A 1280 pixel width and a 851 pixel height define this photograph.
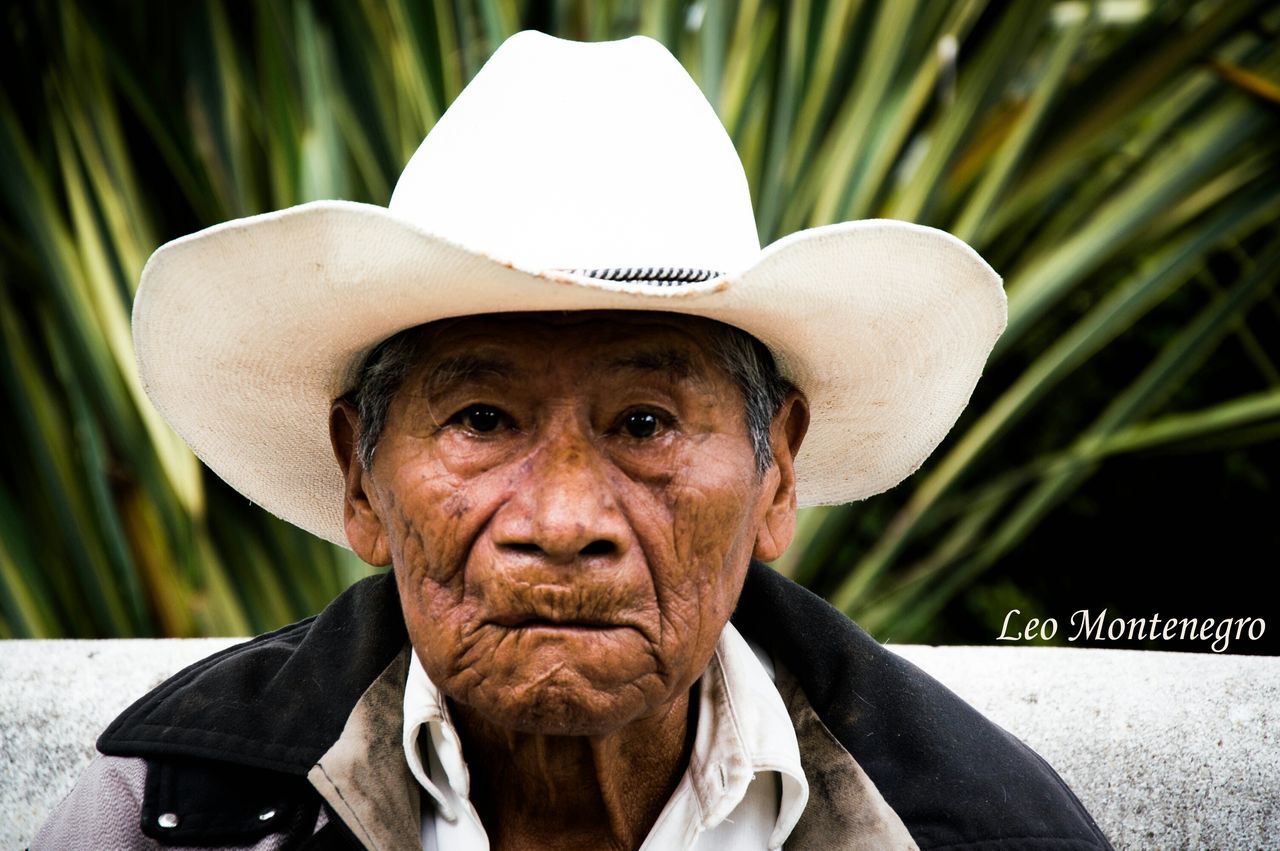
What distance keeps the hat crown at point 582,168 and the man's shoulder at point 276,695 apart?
0.67 m

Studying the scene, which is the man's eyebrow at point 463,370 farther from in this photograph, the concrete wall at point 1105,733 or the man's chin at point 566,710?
the concrete wall at point 1105,733

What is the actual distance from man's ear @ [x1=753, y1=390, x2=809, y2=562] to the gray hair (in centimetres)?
6

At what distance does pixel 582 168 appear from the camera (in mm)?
1729

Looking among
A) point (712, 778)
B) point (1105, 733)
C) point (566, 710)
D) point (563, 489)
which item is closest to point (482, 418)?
point (563, 489)

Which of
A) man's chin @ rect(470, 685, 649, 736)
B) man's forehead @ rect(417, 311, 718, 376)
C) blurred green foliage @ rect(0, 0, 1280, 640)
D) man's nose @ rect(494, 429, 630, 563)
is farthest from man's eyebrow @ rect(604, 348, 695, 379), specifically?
blurred green foliage @ rect(0, 0, 1280, 640)

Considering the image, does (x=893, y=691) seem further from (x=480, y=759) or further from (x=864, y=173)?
(x=864, y=173)

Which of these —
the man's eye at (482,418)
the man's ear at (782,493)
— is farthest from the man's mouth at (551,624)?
the man's ear at (782,493)

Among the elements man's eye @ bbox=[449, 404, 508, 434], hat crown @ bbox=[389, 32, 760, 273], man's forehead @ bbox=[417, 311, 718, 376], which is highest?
hat crown @ bbox=[389, 32, 760, 273]

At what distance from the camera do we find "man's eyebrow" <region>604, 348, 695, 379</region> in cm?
174

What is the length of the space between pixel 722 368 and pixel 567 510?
34cm

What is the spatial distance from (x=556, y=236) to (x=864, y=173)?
198 cm

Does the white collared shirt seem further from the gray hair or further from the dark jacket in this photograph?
the gray hair

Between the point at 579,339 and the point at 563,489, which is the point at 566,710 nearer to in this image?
the point at 563,489

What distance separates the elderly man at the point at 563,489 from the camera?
1.68 m
